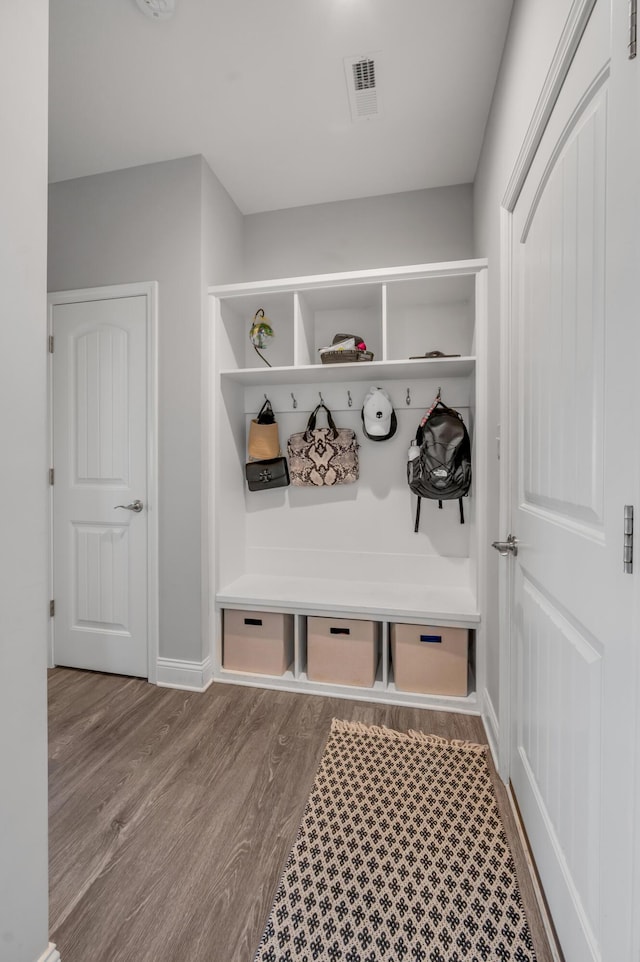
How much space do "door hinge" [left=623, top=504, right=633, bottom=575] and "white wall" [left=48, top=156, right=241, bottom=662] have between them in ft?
6.46

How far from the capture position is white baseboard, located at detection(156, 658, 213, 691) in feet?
7.63

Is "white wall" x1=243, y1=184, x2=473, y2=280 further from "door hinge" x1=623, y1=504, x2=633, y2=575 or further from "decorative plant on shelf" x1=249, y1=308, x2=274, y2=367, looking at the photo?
"door hinge" x1=623, y1=504, x2=633, y2=575

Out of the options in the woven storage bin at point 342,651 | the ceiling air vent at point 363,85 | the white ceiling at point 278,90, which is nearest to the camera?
the white ceiling at point 278,90

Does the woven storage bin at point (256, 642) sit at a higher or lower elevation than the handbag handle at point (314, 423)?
lower

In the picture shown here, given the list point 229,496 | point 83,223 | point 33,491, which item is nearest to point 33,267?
point 33,491

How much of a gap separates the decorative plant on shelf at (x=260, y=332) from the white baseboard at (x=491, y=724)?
2045 mm

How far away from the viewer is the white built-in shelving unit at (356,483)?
2.22 meters

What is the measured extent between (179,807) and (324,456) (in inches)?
69.2

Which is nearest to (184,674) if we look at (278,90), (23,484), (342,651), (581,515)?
(342,651)

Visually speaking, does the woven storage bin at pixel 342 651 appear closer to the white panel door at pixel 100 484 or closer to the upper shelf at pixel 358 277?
the white panel door at pixel 100 484

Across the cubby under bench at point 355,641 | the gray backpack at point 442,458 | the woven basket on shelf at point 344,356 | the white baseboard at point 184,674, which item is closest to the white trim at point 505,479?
the cubby under bench at point 355,641

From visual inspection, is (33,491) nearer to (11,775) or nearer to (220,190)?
(11,775)

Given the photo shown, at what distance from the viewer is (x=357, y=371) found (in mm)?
2395

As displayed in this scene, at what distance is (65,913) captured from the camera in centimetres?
117
